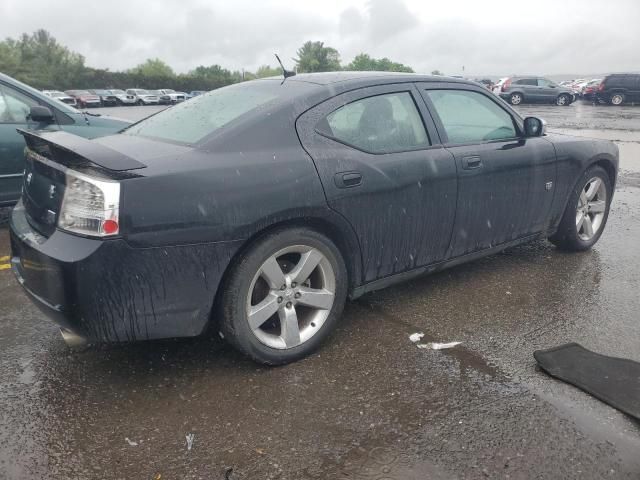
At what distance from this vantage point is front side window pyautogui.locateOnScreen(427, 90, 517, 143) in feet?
11.7

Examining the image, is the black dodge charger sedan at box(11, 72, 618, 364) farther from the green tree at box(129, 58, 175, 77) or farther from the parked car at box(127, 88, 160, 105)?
the green tree at box(129, 58, 175, 77)

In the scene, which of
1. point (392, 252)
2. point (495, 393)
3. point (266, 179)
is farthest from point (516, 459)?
point (266, 179)

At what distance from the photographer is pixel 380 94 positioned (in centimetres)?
328

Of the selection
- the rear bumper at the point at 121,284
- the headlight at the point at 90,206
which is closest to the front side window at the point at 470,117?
the rear bumper at the point at 121,284

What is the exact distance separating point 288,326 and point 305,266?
1.06ft

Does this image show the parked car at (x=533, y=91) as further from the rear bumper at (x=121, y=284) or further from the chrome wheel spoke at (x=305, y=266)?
the rear bumper at (x=121, y=284)

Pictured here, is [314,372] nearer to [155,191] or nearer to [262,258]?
[262,258]

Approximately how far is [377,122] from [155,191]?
56.6 inches

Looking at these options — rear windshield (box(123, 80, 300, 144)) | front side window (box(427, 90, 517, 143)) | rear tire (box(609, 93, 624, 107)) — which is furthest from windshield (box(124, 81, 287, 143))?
rear tire (box(609, 93, 624, 107))

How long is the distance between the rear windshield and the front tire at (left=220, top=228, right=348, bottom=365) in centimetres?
72

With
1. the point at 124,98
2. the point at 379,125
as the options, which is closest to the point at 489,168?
the point at 379,125

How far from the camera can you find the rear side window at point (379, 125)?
3033 millimetres

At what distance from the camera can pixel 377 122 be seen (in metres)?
3.21

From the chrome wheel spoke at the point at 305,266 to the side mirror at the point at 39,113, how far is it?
12.0 ft
